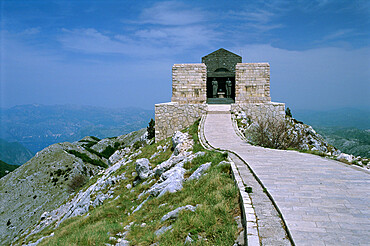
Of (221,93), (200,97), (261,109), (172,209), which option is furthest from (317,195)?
(221,93)

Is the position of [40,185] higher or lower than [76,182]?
lower

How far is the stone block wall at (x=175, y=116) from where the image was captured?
17406 millimetres

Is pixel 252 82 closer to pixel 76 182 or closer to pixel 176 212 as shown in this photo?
pixel 176 212

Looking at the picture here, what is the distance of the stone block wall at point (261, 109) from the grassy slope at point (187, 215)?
889cm

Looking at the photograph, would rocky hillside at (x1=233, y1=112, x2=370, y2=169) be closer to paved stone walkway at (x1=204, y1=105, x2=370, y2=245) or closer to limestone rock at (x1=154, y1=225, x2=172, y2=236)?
paved stone walkway at (x1=204, y1=105, x2=370, y2=245)

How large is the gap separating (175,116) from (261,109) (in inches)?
241

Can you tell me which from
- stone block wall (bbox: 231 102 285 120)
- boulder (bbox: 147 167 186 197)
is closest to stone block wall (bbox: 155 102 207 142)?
stone block wall (bbox: 231 102 285 120)

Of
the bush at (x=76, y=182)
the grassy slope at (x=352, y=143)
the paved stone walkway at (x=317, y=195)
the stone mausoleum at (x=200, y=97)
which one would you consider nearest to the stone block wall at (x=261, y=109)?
the stone mausoleum at (x=200, y=97)

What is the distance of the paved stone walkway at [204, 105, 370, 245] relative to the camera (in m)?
3.68

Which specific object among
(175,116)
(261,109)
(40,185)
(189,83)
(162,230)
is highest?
(189,83)

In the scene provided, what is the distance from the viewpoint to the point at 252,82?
18.3m

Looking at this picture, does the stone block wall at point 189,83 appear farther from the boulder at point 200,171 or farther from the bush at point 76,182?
the bush at point 76,182

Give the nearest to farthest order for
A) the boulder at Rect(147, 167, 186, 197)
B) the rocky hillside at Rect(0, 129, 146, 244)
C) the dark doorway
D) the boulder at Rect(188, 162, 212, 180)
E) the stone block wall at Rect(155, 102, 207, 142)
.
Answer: the boulder at Rect(147, 167, 186, 197) → the boulder at Rect(188, 162, 212, 180) → the stone block wall at Rect(155, 102, 207, 142) → the dark doorway → the rocky hillside at Rect(0, 129, 146, 244)

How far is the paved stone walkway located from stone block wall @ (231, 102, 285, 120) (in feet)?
28.3
